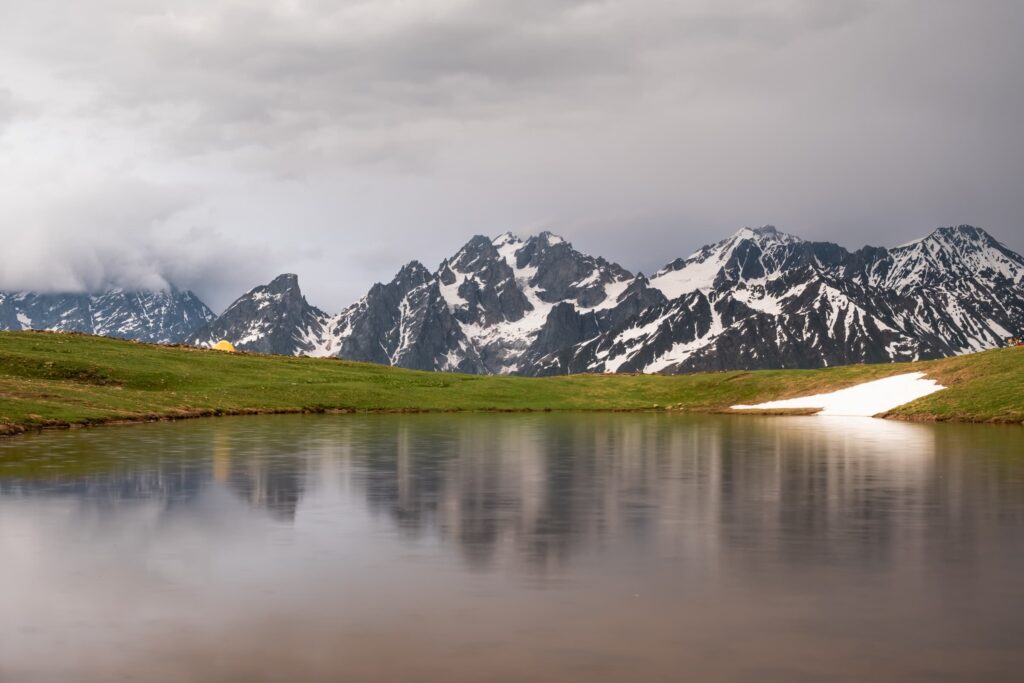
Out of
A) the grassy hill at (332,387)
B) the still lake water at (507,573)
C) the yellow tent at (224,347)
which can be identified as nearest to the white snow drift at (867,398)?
the grassy hill at (332,387)

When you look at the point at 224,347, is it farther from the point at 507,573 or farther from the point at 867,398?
the point at 507,573

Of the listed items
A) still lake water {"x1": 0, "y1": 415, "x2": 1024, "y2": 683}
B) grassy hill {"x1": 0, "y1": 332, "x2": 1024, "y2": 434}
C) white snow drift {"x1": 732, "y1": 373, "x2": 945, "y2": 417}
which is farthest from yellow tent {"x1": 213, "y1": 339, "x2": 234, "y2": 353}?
still lake water {"x1": 0, "y1": 415, "x2": 1024, "y2": 683}

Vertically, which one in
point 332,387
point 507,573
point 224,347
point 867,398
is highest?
point 224,347

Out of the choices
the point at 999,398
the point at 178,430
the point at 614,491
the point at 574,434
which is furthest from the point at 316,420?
the point at 999,398

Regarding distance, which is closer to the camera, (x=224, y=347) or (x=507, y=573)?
(x=507, y=573)

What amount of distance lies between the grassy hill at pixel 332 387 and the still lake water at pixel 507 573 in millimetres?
31373

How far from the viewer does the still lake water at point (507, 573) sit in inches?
447

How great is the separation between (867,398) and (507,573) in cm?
8482

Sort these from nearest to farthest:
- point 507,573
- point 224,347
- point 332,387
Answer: point 507,573
point 332,387
point 224,347

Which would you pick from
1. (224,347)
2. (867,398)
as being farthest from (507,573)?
(224,347)

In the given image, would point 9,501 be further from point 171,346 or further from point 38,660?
point 171,346

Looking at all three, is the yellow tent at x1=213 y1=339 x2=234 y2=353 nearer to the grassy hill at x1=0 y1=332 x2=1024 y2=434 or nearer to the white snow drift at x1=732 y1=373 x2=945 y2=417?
the grassy hill at x1=0 y1=332 x2=1024 y2=434

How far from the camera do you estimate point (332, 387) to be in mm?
99125

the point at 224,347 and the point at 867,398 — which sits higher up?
the point at 224,347
